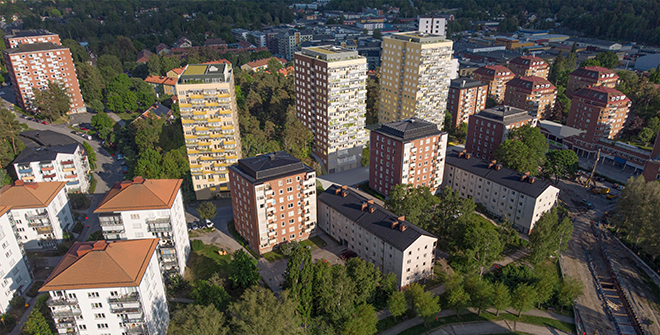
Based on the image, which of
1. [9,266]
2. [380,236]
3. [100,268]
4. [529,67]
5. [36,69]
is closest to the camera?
[100,268]

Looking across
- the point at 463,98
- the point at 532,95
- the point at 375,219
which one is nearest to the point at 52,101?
the point at 375,219

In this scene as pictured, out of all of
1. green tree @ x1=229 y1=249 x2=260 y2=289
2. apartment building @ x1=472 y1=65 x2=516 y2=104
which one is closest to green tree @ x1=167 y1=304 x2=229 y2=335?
green tree @ x1=229 y1=249 x2=260 y2=289

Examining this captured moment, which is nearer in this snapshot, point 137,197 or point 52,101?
point 137,197

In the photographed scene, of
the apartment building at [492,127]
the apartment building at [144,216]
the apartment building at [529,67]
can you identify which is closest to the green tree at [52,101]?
the apartment building at [144,216]

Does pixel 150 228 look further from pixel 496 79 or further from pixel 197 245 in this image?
pixel 496 79

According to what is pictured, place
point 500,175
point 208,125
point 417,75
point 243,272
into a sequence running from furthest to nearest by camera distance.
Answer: point 417,75
point 208,125
point 500,175
point 243,272

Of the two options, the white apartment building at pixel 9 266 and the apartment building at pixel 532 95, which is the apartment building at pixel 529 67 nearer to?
the apartment building at pixel 532 95
